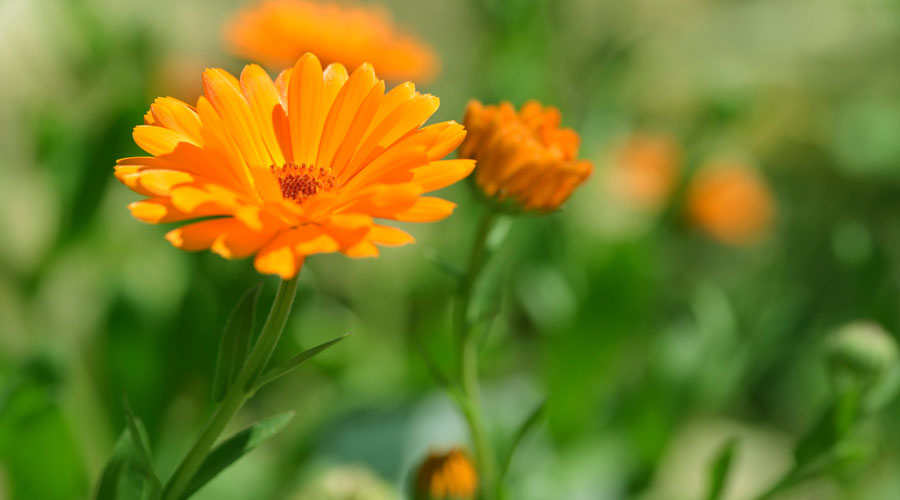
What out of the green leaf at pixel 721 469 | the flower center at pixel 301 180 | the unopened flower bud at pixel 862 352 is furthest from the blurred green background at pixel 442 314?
the flower center at pixel 301 180

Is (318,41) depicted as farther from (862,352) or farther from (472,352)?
(862,352)

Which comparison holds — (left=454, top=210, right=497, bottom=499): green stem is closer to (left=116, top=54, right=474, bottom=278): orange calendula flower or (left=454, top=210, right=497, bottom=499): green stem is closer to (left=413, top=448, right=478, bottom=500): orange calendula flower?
(left=413, top=448, right=478, bottom=500): orange calendula flower

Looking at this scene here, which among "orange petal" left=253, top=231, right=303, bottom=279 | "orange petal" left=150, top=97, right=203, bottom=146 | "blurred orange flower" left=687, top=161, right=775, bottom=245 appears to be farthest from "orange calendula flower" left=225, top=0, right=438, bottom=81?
"orange petal" left=253, top=231, right=303, bottom=279

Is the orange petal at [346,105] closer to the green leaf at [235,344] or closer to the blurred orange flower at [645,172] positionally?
the green leaf at [235,344]

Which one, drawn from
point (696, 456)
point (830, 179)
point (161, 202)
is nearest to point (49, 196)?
point (161, 202)

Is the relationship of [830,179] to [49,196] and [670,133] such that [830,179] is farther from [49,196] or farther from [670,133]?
[49,196]
